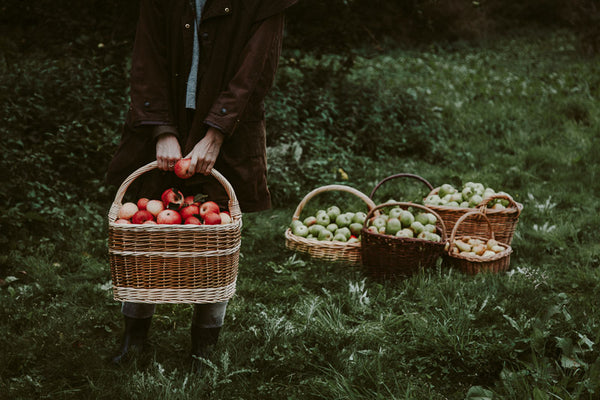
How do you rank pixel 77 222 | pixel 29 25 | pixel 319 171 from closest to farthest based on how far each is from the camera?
pixel 77 222, pixel 319 171, pixel 29 25

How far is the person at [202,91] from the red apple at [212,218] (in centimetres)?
18

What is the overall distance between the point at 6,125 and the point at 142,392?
166 inches

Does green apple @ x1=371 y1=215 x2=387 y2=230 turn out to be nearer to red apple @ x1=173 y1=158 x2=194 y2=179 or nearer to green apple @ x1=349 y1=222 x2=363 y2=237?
green apple @ x1=349 y1=222 x2=363 y2=237

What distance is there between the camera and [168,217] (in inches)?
96.3

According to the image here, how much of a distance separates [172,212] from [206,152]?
0.97 ft

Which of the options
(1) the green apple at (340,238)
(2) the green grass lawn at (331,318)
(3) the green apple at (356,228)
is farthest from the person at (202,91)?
A: (3) the green apple at (356,228)

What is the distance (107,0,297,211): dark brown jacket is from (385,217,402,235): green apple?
1836mm

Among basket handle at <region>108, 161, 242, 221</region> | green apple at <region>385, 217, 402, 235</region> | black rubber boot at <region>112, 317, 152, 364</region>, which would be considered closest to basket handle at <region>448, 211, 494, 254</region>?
green apple at <region>385, 217, 402, 235</region>

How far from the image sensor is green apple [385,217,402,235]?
4.27m

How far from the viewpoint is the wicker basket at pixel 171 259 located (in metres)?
2.43

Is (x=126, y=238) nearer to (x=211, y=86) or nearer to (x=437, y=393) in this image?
(x=211, y=86)

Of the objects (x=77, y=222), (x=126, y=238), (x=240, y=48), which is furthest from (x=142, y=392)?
(x=77, y=222)

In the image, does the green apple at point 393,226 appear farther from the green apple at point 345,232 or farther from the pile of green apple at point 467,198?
the pile of green apple at point 467,198

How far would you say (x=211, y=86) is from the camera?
2.57 m
